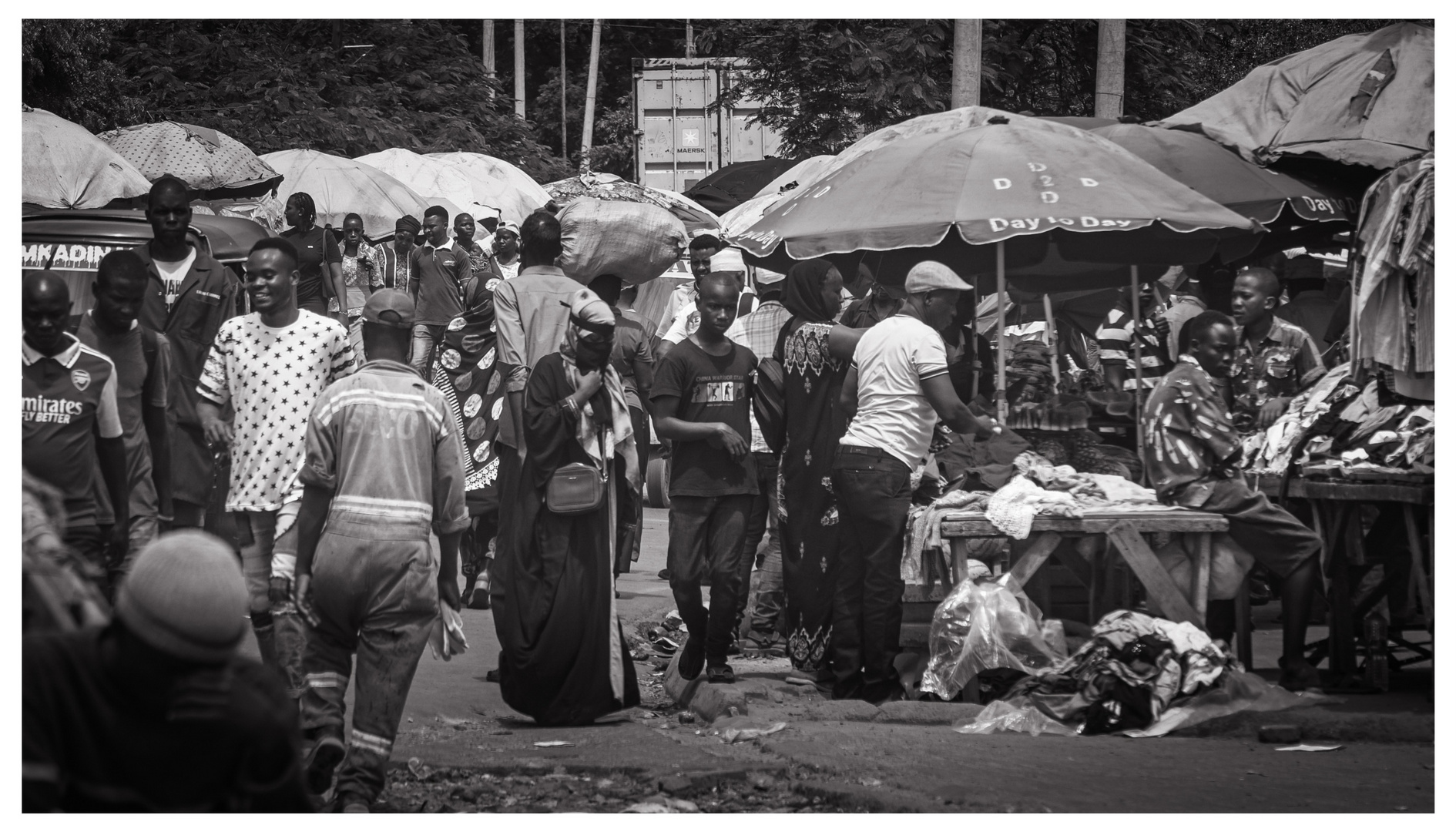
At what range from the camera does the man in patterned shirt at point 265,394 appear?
20.2ft

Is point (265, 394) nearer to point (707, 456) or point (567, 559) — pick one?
point (567, 559)

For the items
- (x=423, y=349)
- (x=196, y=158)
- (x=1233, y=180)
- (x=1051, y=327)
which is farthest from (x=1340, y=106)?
(x=196, y=158)

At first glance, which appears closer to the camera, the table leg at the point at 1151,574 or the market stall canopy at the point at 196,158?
the table leg at the point at 1151,574

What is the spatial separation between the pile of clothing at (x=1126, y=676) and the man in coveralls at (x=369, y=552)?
258 centimetres

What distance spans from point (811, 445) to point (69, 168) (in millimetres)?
5785

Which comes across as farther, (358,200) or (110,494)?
(358,200)

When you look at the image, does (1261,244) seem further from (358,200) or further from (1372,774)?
(358,200)

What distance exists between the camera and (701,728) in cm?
676

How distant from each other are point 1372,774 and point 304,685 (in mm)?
3553

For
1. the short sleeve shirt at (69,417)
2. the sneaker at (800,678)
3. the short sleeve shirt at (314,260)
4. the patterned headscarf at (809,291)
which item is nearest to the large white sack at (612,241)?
the short sleeve shirt at (314,260)

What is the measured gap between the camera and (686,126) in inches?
1065

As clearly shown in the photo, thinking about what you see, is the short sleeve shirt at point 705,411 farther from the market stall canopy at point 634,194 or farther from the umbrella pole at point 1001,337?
the market stall canopy at point 634,194

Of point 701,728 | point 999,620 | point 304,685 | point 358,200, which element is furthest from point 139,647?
point 358,200

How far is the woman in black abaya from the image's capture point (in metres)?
6.60
